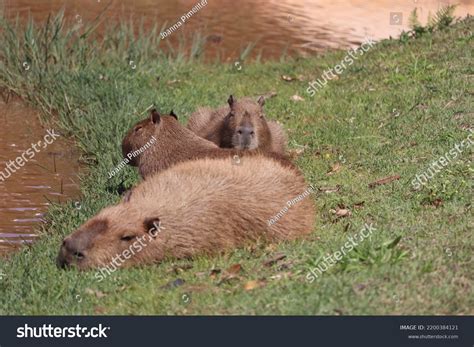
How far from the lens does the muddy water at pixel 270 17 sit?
613 inches

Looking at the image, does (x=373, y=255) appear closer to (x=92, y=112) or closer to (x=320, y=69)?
(x=92, y=112)

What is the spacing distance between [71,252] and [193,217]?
88 cm

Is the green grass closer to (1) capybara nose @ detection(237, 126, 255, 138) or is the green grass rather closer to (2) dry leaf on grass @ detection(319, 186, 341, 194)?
(2) dry leaf on grass @ detection(319, 186, 341, 194)

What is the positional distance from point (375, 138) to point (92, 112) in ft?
10.1

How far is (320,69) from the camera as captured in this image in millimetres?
13312

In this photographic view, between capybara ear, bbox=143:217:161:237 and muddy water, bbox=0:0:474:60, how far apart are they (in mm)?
7998

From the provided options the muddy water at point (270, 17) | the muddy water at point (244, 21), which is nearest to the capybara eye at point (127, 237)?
the muddy water at point (244, 21)

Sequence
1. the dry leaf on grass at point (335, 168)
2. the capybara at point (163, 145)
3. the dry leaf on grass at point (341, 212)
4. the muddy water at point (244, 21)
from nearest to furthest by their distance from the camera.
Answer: the dry leaf on grass at point (341, 212) < the capybara at point (163, 145) < the dry leaf on grass at point (335, 168) < the muddy water at point (244, 21)

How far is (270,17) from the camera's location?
17.2 metres

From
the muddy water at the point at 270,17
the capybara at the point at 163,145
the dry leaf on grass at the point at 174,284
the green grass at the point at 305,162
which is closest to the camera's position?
the green grass at the point at 305,162

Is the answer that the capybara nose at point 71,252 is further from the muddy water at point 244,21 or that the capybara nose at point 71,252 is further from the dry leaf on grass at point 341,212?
the muddy water at point 244,21

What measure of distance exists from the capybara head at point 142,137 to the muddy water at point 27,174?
90 cm

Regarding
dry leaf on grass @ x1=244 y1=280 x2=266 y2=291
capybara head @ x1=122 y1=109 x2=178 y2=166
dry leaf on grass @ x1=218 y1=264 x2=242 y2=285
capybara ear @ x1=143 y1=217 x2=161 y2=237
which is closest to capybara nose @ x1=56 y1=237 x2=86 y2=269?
capybara ear @ x1=143 y1=217 x2=161 y2=237
